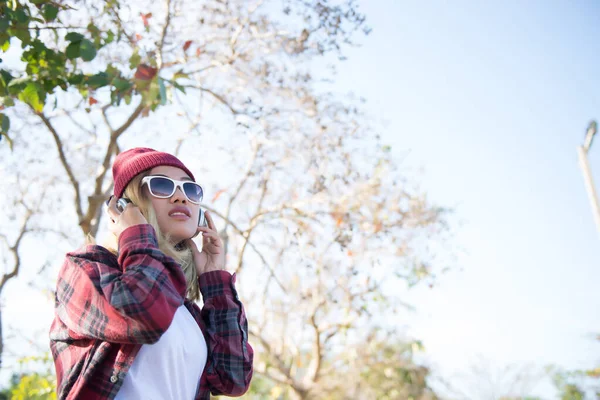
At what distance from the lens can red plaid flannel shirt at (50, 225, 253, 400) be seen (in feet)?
4.23

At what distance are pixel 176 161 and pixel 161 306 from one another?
616 millimetres

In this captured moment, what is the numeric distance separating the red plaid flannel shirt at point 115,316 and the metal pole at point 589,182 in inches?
308

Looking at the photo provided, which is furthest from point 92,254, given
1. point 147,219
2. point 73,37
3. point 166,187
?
point 73,37

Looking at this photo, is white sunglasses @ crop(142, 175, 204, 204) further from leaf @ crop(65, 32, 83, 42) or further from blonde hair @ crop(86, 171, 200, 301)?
leaf @ crop(65, 32, 83, 42)

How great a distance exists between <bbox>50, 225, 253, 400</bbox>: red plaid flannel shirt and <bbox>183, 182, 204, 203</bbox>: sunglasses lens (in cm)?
24

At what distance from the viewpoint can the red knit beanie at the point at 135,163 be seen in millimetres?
1682

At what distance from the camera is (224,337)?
1.65 metres

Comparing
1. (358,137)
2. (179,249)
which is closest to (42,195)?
(358,137)

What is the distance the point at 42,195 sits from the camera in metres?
9.26

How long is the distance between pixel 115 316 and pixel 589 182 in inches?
333

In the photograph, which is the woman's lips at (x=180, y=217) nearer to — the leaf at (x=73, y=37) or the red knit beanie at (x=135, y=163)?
the red knit beanie at (x=135, y=163)

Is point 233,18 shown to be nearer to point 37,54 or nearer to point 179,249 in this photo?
point 37,54

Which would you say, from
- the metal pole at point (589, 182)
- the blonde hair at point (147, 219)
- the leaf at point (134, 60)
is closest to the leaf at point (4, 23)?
the leaf at point (134, 60)

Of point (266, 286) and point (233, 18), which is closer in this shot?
point (233, 18)
